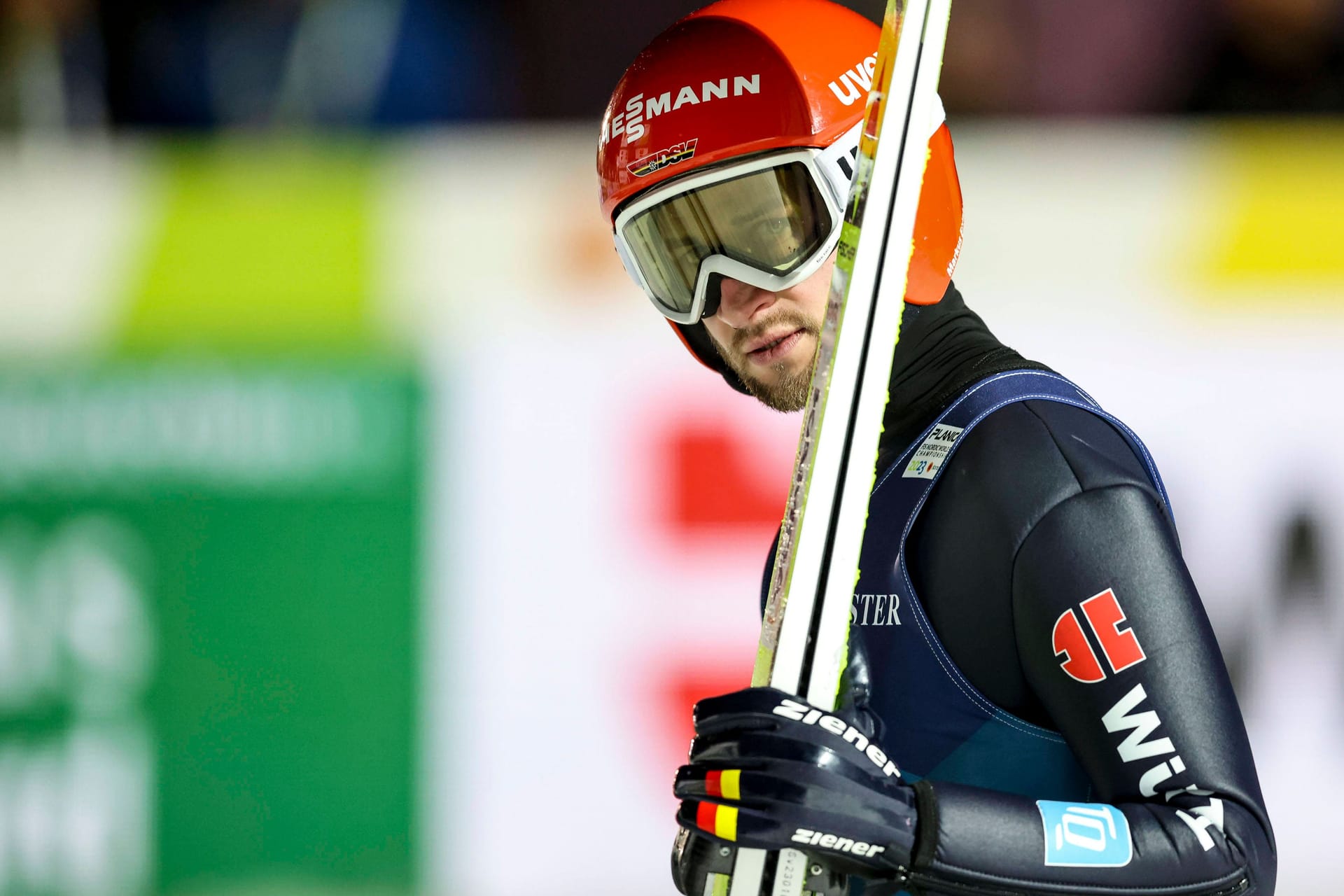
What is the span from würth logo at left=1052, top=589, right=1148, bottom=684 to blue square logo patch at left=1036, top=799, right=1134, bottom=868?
13cm

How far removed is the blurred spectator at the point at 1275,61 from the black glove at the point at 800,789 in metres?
3.92

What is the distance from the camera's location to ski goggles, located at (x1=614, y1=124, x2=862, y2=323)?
87.6 inches

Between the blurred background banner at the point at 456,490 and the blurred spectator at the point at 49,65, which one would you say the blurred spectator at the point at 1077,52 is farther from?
the blurred spectator at the point at 49,65

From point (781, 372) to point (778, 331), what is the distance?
0.06 meters

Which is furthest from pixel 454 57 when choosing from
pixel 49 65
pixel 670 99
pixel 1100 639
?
pixel 1100 639

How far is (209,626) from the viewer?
4.64m

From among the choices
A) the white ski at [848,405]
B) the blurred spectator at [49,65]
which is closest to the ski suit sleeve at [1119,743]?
the white ski at [848,405]

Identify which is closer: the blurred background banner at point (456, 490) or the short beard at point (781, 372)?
the short beard at point (781, 372)

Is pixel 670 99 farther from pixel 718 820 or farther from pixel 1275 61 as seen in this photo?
pixel 1275 61

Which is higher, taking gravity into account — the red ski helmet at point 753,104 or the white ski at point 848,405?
the red ski helmet at point 753,104

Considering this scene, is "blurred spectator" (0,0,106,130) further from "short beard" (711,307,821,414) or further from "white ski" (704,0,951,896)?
"white ski" (704,0,951,896)

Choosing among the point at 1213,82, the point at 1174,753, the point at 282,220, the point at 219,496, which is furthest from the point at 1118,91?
the point at 1174,753

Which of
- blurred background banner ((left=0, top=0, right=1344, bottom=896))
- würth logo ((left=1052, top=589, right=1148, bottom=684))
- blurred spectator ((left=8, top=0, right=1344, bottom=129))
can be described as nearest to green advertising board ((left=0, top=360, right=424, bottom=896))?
blurred background banner ((left=0, top=0, right=1344, bottom=896))

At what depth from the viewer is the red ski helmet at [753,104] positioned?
2238 millimetres
